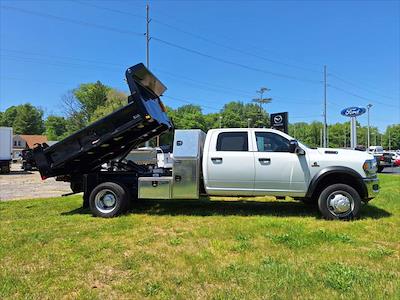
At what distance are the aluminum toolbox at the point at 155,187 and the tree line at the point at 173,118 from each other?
47.0 meters

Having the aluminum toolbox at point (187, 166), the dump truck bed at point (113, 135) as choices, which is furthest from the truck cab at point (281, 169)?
the dump truck bed at point (113, 135)

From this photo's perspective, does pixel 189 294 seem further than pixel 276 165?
No

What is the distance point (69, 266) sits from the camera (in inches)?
201

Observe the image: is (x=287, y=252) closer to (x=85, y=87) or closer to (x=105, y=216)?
(x=105, y=216)

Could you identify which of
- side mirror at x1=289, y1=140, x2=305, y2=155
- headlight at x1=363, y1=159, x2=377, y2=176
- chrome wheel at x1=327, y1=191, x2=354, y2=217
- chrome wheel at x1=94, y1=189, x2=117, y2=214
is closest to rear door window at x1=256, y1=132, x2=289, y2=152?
side mirror at x1=289, y1=140, x2=305, y2=155

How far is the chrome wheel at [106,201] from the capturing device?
871 cm

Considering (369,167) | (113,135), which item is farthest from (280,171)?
(113,135)

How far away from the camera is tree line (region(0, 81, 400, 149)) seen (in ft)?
291

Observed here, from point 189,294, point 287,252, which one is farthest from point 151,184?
point 189,294

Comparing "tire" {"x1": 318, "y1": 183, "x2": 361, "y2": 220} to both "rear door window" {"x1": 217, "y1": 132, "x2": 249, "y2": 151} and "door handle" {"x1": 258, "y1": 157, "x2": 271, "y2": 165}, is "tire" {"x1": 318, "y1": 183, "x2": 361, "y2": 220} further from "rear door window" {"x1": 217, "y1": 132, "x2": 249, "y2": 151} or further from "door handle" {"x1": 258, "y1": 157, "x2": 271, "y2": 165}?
"rear door window" {"x1": 217, "y1": 132, "x2": 249, "y2": 151}

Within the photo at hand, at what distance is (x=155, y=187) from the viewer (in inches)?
336

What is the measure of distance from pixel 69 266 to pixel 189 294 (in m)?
1.88

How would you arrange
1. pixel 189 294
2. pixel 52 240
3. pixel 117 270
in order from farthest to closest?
1. pixel 52 240
2. pixel 117 270
3. pixel 189 294

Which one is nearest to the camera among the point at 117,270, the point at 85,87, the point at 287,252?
the point at 117,270
